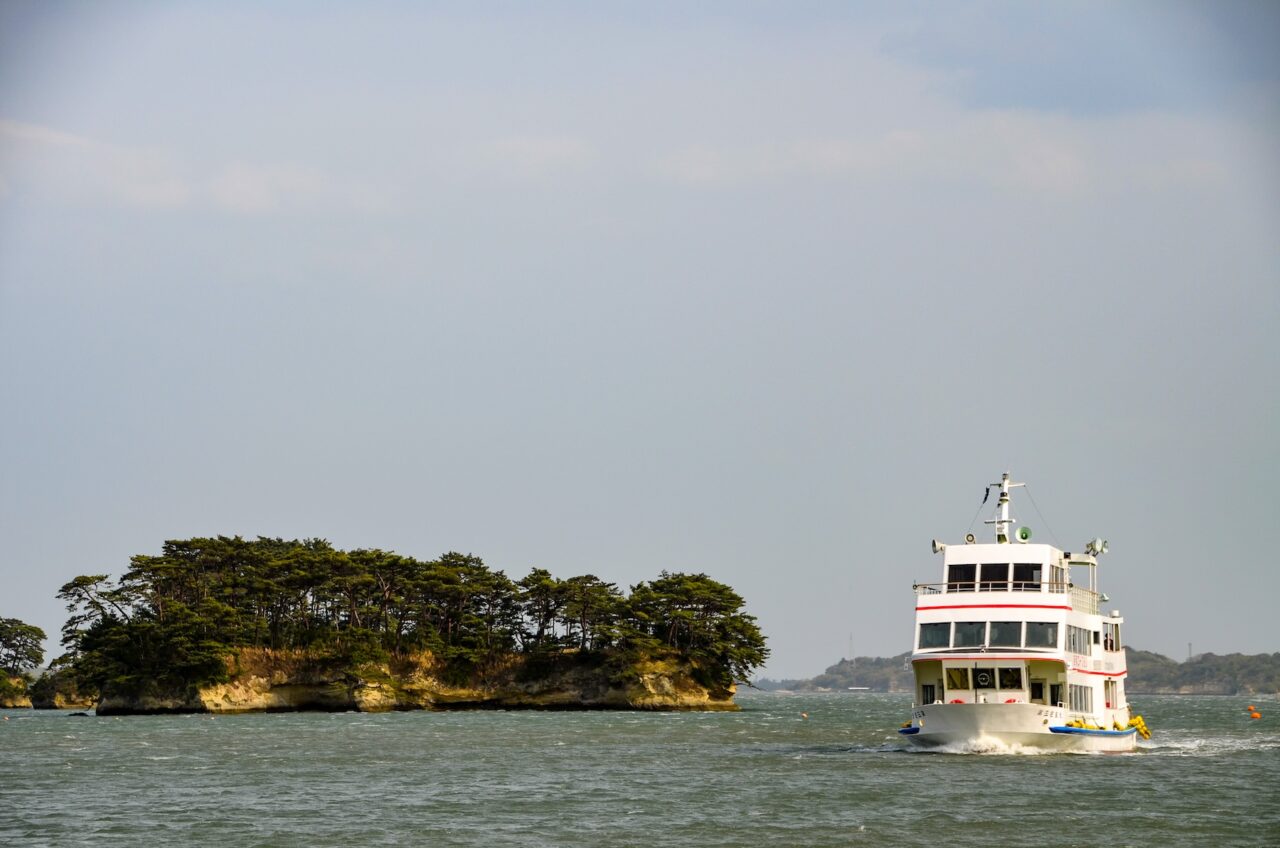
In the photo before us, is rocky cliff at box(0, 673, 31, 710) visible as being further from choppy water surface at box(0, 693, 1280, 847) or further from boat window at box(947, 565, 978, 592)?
boat window at box(947, 565, 978, 592)

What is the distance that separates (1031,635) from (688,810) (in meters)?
18.8

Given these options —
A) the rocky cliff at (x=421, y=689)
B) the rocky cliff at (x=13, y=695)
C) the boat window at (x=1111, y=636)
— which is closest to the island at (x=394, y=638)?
the rocky cliff at (x=421, y=689)

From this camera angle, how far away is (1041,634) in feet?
188

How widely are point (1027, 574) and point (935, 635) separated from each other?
15.3 feet

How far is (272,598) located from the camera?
13238 centimetres

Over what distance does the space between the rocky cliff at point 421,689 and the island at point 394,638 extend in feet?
0.40

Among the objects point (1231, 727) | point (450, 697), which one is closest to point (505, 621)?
point (450, 697)

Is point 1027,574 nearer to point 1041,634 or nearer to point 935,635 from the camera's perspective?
point 1041,634

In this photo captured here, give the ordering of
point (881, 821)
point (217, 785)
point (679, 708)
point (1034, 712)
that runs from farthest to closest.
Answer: point (679, 708), point (1034, 712), point (217, 785), point (881, 821)

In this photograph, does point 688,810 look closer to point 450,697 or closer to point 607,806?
point 607,806

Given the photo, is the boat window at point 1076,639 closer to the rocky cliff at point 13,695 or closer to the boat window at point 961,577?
the boat window at point 961,577

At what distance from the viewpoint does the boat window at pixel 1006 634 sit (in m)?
57.2

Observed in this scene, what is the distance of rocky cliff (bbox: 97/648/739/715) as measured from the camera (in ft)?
400

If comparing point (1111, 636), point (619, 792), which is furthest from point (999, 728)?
point (619, 792)
